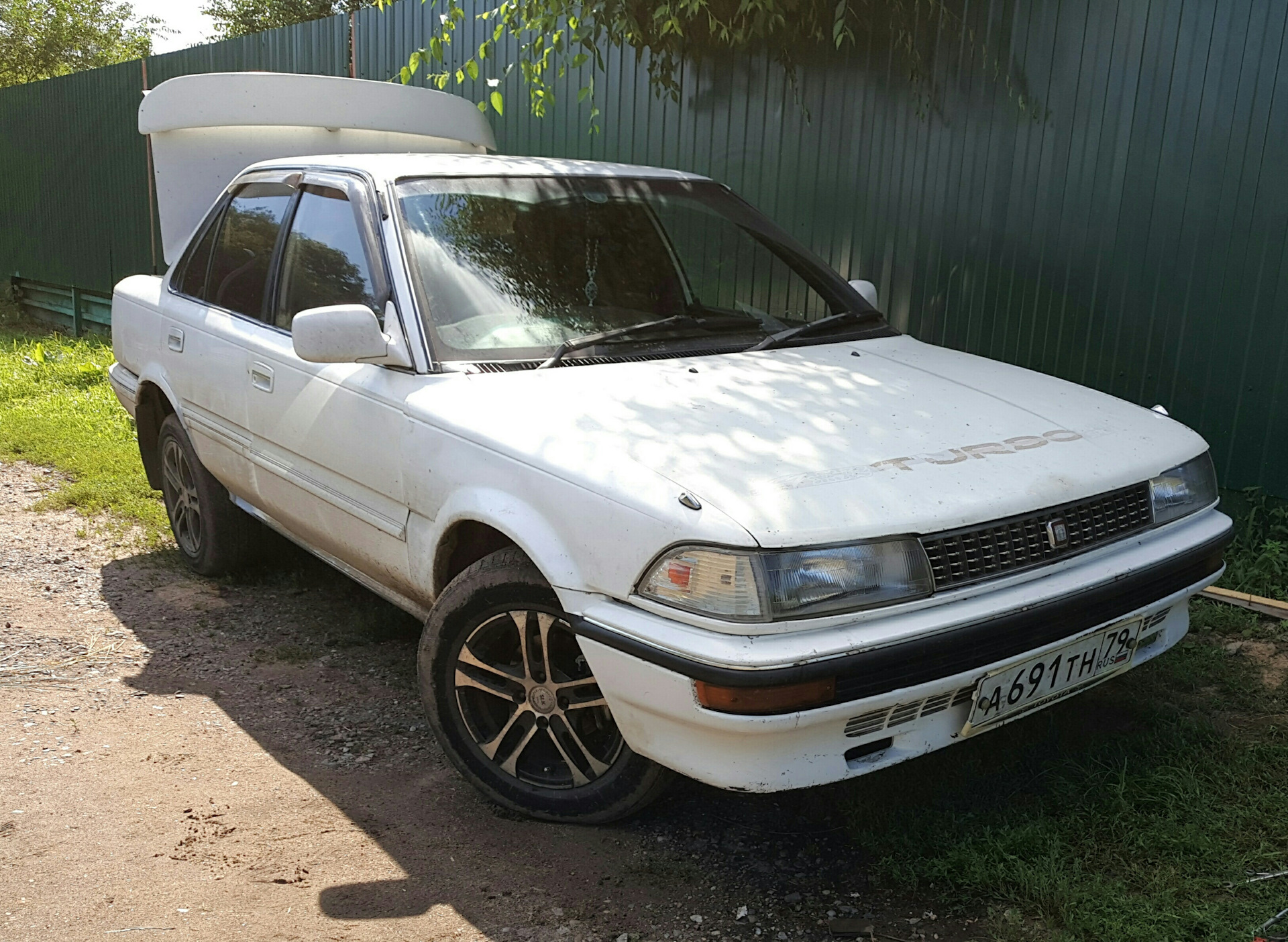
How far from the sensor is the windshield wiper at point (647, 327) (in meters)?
3.43

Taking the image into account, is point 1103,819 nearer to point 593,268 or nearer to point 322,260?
point 593,268

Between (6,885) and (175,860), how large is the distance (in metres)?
0.39

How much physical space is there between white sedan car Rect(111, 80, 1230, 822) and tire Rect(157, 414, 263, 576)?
0.43 m

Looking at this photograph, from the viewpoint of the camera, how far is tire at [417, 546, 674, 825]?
9.82 ft

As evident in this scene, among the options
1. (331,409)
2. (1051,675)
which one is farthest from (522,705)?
(1051,675)

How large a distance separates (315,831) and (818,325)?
2.28 meters

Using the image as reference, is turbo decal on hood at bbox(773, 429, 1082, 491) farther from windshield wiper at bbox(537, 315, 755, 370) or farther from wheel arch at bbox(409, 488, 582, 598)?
windshield wiper at bbox(537, 315, 755, 370)

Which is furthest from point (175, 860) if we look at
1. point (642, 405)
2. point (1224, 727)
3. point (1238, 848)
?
point (1224, 727)

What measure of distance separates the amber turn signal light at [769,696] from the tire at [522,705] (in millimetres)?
454

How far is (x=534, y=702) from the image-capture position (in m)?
3.11

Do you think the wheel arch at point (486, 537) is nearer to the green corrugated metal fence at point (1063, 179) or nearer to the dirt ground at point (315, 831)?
the dirt ground at point (315, 831)

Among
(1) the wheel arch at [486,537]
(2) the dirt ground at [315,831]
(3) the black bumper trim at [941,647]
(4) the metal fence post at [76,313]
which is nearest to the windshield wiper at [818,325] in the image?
(1) the wheel arch at [486,537]

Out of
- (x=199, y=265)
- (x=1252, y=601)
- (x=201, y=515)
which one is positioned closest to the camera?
(x=1252, y=601)

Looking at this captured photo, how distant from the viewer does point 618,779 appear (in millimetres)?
2992
